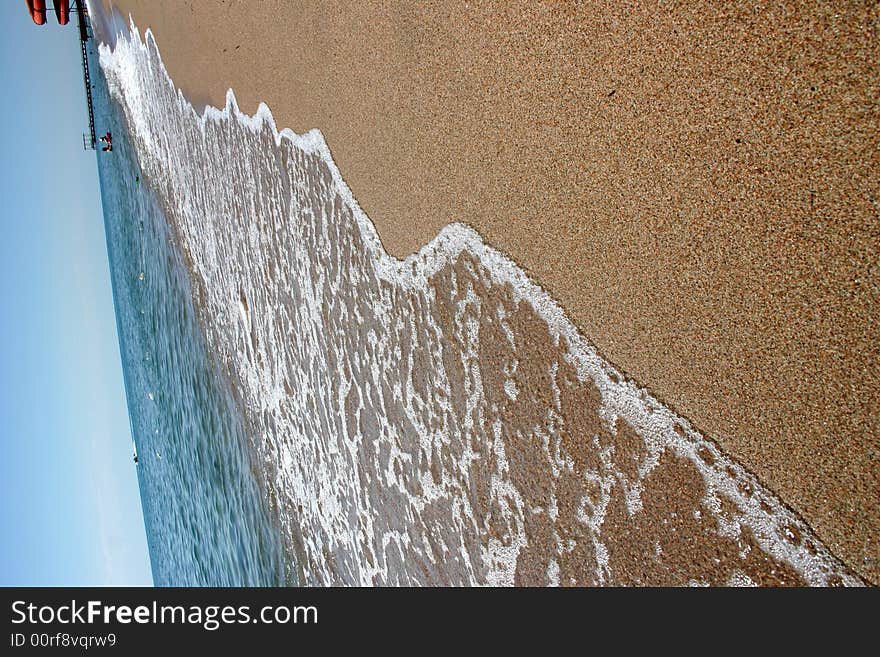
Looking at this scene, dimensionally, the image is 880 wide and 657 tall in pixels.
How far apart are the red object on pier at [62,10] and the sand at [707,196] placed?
703 centimetres

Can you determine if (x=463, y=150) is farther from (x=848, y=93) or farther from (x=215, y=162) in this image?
(x=215, y=162)

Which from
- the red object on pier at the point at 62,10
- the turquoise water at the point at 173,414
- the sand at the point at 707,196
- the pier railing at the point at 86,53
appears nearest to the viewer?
the sand at the point at 707,196

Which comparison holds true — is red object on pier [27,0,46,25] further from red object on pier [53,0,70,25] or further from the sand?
the sand

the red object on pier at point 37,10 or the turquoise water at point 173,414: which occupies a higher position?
the red object on pier at point 37,10

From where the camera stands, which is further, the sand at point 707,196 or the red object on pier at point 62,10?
the red object on pier at point 62,10

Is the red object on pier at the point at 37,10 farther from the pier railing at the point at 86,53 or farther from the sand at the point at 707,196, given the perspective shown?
the sand at the point at 707,196

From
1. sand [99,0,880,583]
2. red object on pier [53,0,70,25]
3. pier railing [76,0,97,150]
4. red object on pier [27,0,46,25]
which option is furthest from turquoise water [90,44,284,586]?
sand [99,0,880,583]

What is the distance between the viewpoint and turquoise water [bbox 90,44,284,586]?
3301 millimetres

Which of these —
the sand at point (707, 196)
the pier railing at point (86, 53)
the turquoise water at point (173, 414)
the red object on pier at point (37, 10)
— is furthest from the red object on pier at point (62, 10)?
the sand at point (707, 196)

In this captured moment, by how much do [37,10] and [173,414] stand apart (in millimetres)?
3946

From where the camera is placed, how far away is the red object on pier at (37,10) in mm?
6000

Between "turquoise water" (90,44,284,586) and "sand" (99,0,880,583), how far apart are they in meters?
2.16

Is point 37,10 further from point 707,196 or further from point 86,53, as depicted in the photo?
point 707,196
